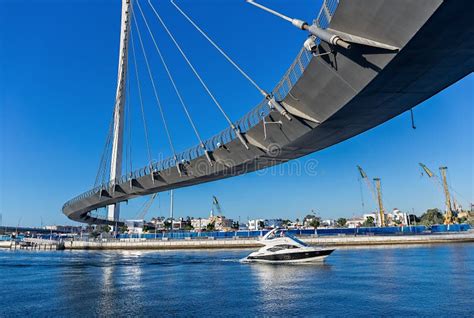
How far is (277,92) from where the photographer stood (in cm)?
2203

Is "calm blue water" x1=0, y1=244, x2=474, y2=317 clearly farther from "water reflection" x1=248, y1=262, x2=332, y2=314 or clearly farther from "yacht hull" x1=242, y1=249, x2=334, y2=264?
"yacht hull" x1=242, y1=249, x2=334, y2=264

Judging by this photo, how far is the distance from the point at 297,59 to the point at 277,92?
3.85m

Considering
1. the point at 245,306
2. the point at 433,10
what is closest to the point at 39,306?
the point at 245,306

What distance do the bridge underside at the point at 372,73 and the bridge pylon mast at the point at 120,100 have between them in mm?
52535

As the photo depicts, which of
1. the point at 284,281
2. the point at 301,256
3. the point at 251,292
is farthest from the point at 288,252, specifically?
the point at 251,292

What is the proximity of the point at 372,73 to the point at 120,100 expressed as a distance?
66.7 meters

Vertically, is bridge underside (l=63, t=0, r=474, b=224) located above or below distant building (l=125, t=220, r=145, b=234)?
above

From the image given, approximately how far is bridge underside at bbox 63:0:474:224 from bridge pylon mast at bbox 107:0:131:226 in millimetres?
52535

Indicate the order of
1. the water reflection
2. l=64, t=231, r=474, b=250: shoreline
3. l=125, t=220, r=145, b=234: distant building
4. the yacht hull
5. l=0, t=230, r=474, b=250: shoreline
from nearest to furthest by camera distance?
1. the water reflection
2. the yacht hull
3. l=64, t=231, r=474, b=250: shoreline
4. l=0, t=230, r=474, b=250: shoreline
5. l=125, t=220, r=145, b=234: distant building

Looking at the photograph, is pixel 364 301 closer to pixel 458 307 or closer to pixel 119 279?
pixel 458 307

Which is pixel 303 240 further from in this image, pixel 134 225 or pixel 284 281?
pixel 134 225

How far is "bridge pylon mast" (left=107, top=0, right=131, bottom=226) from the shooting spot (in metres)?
73.6

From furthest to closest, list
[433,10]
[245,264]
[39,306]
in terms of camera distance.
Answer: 1. [245,264]
2. [39,306]
3. [433,10]

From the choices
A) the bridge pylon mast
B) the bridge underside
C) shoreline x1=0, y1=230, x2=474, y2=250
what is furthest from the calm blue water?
shoreline x1=0, y1=230, x2=474, y2=250
